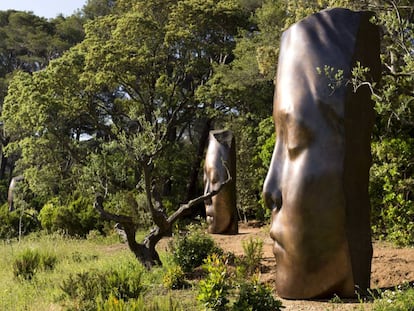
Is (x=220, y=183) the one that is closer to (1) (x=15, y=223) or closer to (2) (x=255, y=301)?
(1) (x=15, y=223)

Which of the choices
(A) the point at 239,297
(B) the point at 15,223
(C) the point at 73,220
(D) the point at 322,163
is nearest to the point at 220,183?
(C) the point at 73,220

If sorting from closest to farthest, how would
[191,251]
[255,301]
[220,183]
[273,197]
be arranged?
1. [255,301]
2. [273,197]
3. [191,251]
4. [220,183]

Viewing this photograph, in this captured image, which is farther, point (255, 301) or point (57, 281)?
point (57, 281)

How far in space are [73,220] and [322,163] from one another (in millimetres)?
10353

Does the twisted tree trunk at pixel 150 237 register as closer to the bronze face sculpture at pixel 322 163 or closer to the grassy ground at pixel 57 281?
the grassy ground at pixel 57 281

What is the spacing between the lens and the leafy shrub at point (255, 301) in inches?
172

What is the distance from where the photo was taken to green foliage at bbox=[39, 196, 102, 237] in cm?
1402

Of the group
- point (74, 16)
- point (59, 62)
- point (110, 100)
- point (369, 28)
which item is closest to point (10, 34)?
point (74, 16)

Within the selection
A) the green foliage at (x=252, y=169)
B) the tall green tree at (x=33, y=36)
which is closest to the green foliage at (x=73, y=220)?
the green foliage at (x=252, y=169)

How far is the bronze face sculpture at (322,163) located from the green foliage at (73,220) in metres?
9.59

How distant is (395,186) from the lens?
9.90 metres

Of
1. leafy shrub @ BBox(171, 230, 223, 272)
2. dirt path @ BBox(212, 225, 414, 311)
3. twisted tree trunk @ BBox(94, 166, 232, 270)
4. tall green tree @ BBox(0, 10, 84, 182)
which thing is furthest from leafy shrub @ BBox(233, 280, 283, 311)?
tall green tree @ BBox(0, 10, 84, 182)

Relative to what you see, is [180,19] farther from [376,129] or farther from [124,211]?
[376,129]

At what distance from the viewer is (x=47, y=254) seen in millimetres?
8312
